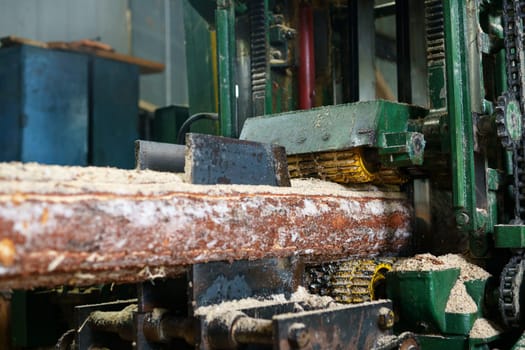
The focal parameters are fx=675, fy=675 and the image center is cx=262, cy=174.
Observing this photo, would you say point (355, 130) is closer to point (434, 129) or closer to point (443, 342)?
point (434, 129)

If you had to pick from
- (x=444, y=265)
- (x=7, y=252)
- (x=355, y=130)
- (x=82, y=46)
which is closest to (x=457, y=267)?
(x=444, y=265)

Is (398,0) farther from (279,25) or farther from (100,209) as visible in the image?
(100,209)

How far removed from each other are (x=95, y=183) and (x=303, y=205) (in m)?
0.92

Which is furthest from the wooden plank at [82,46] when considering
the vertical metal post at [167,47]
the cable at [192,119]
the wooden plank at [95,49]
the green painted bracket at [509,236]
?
the green painted bracket at [509,236]

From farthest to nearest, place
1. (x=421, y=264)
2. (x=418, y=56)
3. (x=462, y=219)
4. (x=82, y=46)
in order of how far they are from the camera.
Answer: (x=82, y=46) < (x=418, y=56) < (x=462, y=219) < (x=421, y=264)

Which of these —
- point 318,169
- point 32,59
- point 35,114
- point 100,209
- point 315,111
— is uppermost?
point 32,59

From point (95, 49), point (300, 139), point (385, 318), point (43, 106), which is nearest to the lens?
point (385, 318)

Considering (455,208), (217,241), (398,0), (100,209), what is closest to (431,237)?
(455,208)

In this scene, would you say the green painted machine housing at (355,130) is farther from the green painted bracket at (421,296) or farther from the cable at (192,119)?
the cable at (192,119)

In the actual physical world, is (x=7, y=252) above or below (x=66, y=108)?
below

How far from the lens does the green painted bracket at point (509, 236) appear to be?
2.99m

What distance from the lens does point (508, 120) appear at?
299 centimetres

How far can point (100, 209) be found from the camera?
1.99m

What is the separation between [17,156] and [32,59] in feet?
2.73
